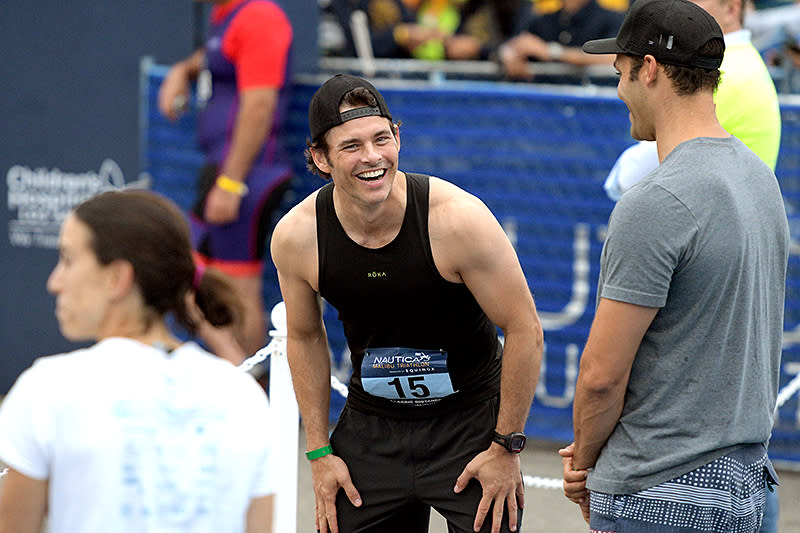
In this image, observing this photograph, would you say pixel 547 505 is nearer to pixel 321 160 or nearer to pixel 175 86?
pixel 321 160

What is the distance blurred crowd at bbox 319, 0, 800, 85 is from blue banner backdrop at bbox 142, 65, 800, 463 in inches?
66.3

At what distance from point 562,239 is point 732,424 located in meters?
3.35

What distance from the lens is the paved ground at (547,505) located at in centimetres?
489

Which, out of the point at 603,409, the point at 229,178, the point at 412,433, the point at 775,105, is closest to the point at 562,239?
the point at 229,178

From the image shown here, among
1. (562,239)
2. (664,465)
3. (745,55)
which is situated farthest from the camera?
(562,239)

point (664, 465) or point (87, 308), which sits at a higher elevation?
point (87, 308)

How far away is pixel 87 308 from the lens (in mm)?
1994

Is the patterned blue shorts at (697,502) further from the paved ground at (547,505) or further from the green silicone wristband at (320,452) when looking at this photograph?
the paved ground at (547,505)

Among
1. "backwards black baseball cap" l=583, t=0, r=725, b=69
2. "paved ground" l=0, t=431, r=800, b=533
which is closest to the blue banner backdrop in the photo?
"paved ground" l=0, t=431, r=800, b=533

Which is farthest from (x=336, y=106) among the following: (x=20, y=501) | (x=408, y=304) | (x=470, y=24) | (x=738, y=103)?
(x=470, y=24)

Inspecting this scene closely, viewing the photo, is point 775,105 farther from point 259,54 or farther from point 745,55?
point 259,54

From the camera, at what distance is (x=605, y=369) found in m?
2.47

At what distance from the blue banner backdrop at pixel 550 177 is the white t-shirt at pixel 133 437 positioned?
3.91 m

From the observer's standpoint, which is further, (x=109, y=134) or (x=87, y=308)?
(x=109, y=134)
